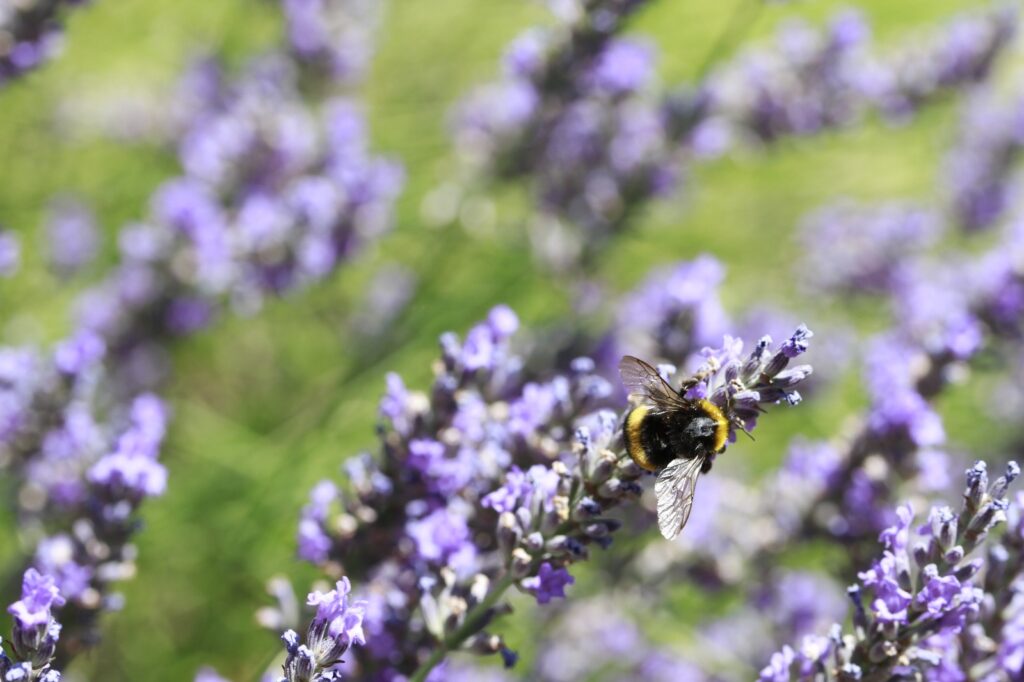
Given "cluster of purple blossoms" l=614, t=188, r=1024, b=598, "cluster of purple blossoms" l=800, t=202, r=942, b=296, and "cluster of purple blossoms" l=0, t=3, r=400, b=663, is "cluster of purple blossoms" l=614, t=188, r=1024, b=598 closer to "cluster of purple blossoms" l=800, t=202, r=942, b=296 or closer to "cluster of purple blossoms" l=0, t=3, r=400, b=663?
"cluster of purple blossoms" l=800, t=202, r=942, b=296

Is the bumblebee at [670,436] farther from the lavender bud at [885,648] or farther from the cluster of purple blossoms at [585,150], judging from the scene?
the cluster of purple blossoms at [585,150]

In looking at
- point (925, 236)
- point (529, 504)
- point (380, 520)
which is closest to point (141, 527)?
point (380, 520)

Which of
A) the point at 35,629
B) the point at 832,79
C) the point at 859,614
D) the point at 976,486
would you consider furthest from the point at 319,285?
the point at 976,486

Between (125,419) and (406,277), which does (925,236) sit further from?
(125,419)

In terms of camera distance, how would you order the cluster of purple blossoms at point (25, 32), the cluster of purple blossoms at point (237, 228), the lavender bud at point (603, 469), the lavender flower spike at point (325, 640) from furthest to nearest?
the cluster of purple blossoms at point (237, 228) → the cluster of purple blossoms at point (25, 32) → the lavender bud at point (603, 469) → the lavender flower spike at point (325, 640)

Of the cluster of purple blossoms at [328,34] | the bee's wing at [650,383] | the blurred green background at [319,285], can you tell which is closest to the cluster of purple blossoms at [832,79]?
the blurred green background at [319,285]
